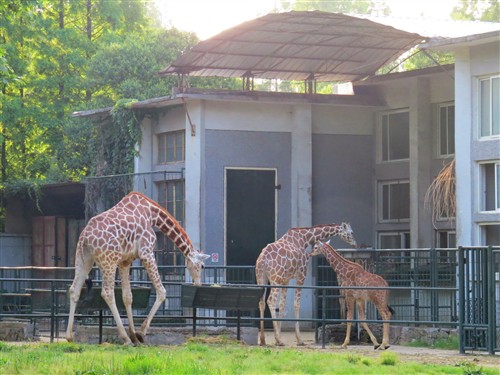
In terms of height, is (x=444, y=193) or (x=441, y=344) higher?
(x=444, y=193)

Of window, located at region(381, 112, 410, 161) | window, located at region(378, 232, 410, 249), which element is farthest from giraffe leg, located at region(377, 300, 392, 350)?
window, located at region(381, 112, 410, 161)

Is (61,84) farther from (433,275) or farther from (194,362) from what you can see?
(194,362)

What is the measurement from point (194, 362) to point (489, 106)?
12480 millimetres

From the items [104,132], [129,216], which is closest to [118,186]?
[104,132]

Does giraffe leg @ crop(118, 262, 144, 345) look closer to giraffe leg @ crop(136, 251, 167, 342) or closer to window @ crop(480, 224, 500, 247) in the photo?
giraffe leg @ crop(136, 251, 167, 342)

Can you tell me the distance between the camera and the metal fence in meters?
19.8

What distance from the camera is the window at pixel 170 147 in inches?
1291

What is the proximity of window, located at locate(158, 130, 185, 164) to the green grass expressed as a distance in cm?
1351

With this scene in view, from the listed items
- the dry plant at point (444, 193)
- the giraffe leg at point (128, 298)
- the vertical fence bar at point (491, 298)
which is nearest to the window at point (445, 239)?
the dry plant at point (444, 193)

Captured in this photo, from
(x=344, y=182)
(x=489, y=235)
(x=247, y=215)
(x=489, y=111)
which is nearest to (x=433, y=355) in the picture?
(x=489, y=235)

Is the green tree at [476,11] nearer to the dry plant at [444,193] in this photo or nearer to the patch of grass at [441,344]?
the dry plant at [444,193]

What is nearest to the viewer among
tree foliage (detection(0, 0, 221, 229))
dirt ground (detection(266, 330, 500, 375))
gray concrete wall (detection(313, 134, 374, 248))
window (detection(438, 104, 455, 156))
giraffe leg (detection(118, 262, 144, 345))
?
dirt ground (detection(266, 330, 500, 375))

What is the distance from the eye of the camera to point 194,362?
16.6 metres

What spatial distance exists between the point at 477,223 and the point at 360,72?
25.9 feet
